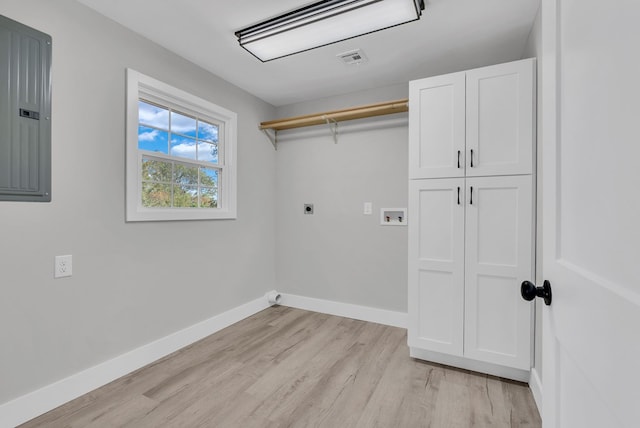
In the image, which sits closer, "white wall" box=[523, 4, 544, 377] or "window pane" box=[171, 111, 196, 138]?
"white wall" box=[523, 4, 544, 377]

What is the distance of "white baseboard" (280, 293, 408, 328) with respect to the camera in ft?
10.2

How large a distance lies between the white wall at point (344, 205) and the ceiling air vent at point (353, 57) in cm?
64

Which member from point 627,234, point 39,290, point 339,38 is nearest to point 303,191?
point 339,38

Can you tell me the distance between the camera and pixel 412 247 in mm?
2359

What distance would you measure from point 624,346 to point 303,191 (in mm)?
3262

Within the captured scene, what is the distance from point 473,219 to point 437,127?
0.74 m

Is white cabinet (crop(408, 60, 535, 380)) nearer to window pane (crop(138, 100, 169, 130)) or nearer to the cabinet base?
the cabinet base

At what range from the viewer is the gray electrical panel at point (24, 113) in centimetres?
159

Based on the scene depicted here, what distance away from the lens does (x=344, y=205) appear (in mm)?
3400

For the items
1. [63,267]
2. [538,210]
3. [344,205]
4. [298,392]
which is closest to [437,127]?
[538,210]

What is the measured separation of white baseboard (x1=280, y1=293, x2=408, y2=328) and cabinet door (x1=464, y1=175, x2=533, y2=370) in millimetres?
976

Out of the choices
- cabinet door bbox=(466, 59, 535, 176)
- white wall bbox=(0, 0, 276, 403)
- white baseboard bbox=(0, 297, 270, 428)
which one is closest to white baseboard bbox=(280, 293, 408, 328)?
white baseboard bbox=(0, 297, 270, 428)

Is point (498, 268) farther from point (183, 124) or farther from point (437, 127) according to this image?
point (183, 124)

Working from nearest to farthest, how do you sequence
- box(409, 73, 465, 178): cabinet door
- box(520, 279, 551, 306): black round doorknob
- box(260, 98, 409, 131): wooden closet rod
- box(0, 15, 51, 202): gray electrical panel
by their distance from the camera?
box(520, 279, 551, 306): black round doorknob < box(0, 15, 51, 202): gray electrical panel < box(409, 73, 465, 178): cabinet door < box(260, 98, 409, 131): wooden closet rod
